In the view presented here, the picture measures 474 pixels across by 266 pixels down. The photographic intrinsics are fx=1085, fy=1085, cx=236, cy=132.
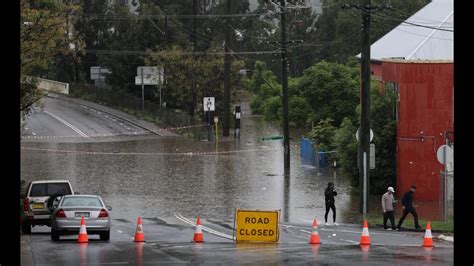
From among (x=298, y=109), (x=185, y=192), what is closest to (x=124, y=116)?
(x=298, y=109)

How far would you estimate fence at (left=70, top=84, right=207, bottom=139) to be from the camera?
78438mm

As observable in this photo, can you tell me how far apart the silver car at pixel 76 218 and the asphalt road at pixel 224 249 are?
0.33 m

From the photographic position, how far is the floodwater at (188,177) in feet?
128

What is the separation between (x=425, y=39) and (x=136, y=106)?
40484 millimetres

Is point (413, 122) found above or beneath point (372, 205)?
above

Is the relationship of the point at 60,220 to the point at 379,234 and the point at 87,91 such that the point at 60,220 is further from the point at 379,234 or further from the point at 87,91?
the point at 87,91

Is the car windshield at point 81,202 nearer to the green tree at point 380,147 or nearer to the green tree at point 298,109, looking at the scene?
the green tree at point 380,147

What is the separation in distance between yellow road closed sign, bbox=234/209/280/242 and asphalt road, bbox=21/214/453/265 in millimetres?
451

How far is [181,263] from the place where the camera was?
22078 mm

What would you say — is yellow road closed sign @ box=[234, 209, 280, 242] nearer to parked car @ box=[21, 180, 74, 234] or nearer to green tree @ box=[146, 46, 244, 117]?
parked car @ box=[21, 180, 74, 234]

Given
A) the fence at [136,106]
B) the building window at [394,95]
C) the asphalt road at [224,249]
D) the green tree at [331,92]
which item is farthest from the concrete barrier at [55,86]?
the asphalt road at [224,249]

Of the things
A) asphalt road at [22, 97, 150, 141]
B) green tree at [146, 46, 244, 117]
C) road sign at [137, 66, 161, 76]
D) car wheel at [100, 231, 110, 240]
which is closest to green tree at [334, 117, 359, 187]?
car wheel at [100, 231, 110, 240]

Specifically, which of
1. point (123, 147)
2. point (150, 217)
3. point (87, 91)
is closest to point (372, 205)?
point (150, 217)

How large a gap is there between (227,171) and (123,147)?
13.5 meters
